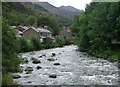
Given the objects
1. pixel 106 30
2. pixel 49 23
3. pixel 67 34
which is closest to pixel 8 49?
pixel 106 30

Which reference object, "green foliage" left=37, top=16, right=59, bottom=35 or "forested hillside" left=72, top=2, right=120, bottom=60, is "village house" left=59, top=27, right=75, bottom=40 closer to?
"green foliage" left=37, top=16, right=59, bottom=35

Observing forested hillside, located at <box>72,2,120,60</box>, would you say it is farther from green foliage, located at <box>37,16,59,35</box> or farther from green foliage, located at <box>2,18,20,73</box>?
green foliage, located at <box>37,16,59,35</box>

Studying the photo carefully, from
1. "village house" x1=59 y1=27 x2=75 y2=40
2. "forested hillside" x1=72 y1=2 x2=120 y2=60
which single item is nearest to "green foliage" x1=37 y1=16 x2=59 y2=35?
"village house" x1=59 y1=27 x2=75 y2=40

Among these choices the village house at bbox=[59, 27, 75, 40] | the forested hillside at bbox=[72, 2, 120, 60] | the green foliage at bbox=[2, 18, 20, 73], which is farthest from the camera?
the village house at bbox=[59, 27, 75, 40]

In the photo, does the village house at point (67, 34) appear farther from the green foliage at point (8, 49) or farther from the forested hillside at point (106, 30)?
the green foliage at point (8, 49)

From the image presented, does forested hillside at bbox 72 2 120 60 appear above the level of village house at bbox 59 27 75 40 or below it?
above

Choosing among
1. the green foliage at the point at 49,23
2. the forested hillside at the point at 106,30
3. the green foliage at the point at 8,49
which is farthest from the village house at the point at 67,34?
the green foliage at the point at 8,49

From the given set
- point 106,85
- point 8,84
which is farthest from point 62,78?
point 8,84

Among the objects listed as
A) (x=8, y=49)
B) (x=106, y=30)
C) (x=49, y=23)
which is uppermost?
(x=8, y=49)

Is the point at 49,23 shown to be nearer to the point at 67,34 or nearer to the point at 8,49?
the point at 67,34

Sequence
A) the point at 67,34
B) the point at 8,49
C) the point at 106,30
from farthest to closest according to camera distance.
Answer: the point at 67,34 < the point at 106,30 < the point at 8,49

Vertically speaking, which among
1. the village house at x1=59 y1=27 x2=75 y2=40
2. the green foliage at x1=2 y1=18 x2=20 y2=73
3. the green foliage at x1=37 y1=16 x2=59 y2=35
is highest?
the green foliage at x1=2 y1=18 x2=20 y2=73

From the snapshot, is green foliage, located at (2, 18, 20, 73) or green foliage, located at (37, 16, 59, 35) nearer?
green foliage, located at (2, 18, 20, 73)

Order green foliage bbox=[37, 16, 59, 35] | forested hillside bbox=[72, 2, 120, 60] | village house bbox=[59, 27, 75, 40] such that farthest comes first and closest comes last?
green foliage bbox=[37, 16, 59, 35]
village house bbox=[59, 27, 75, 40]
forested hillside bbox=[72, 2, 120, 60]
